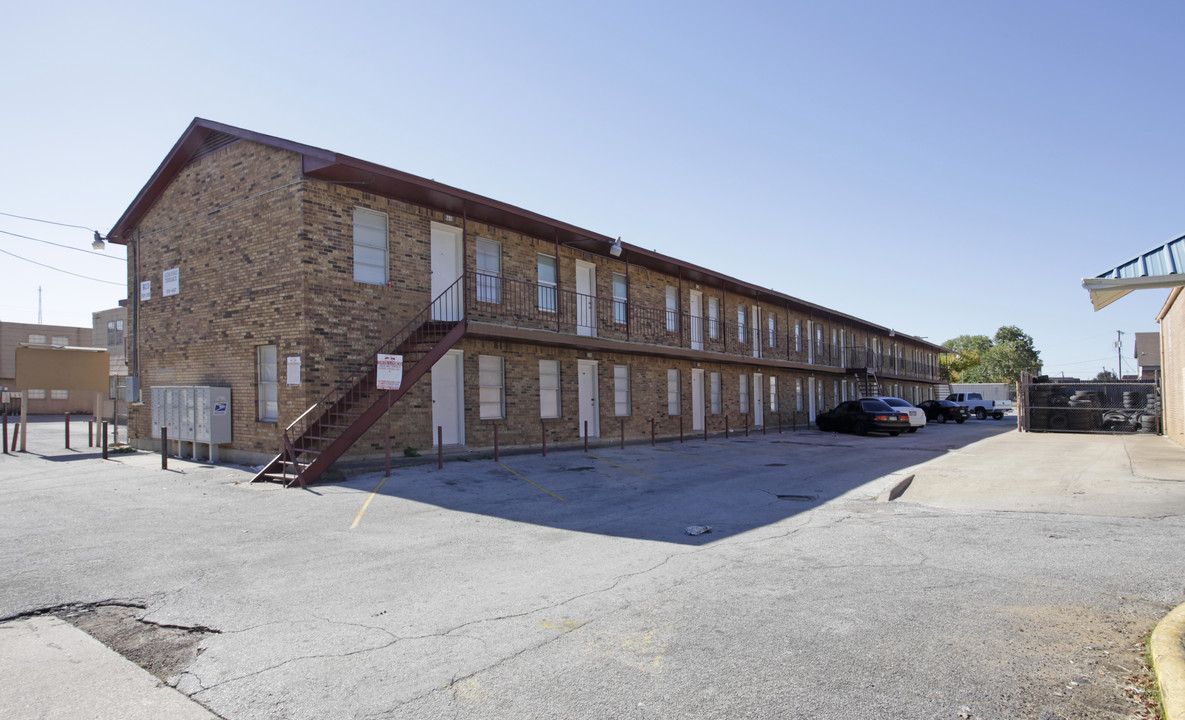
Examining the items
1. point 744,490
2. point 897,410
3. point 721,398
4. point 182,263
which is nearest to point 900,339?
point 897,410

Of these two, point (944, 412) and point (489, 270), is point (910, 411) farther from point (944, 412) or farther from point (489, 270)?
point (489, 270)

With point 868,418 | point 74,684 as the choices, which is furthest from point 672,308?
point 74,684

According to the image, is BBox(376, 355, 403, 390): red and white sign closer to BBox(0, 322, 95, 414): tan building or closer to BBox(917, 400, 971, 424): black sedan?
BBox(917, 400, 971, 424): black sedan

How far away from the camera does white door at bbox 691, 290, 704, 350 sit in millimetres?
25031

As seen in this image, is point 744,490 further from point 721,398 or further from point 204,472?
point 721,398

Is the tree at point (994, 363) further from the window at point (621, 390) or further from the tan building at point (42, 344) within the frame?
the tan building at point (42, 344)

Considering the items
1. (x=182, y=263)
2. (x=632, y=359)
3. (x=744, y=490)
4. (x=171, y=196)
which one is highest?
(x=171, y=196)

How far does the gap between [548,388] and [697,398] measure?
8.08 m

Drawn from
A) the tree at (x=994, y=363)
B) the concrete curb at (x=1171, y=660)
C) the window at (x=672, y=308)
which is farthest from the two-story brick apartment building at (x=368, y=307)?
the tree at (x=994, y=363)

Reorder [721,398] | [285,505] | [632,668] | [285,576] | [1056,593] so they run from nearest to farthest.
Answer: [632,668] < [1056,593] < [285,576] < [285,505] < [721,398]

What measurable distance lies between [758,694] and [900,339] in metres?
50.8

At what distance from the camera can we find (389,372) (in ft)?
39.6

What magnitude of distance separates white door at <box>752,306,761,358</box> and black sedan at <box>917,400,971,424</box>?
15200 mm

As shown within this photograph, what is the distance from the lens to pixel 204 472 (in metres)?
13.3
